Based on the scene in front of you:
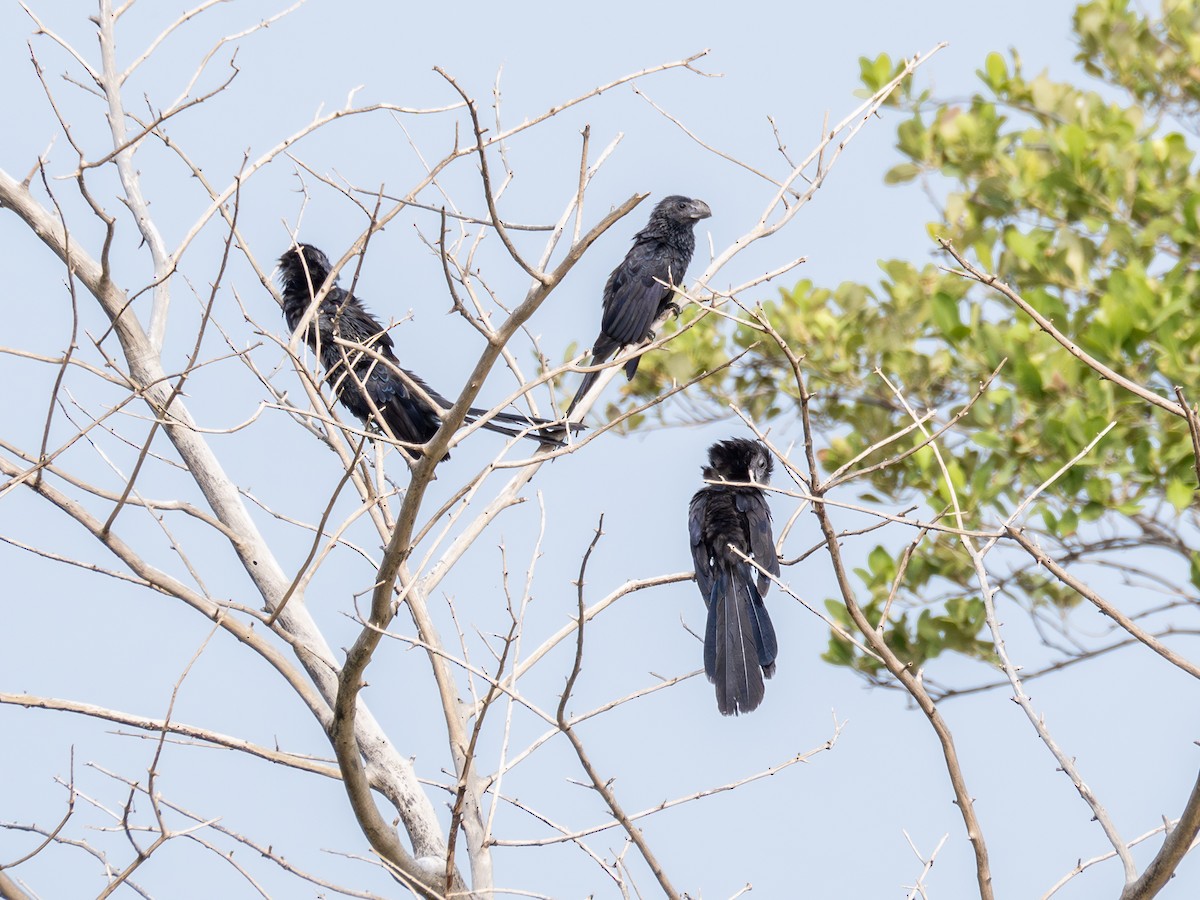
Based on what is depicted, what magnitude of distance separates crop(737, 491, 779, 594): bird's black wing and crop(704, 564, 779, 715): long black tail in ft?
0.20

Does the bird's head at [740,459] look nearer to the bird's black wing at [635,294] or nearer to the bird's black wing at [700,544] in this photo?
the bird's black wing at [700,544]

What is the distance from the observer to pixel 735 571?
4.43 meters

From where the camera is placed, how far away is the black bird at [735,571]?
3967 mm

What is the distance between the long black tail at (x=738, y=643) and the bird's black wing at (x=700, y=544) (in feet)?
0.19

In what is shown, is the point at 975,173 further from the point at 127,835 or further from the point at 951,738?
the point at 127,835

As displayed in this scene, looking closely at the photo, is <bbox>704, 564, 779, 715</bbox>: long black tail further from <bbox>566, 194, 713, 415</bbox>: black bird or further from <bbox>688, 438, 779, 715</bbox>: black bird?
<bbox>566, 194, 713, 415</bbox>: black bird

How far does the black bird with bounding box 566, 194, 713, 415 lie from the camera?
6059mm

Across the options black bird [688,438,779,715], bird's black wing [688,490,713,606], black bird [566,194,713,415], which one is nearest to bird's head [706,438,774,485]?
black bird [688,438,779,715]

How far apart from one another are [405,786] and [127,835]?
78cm

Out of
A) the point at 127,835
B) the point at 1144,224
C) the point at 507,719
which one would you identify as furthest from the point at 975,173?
the point at 127,835

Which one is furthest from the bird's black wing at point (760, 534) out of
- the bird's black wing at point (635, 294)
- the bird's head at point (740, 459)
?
the bird's black wing at point (635, 294)

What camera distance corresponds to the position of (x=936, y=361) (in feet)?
20.5

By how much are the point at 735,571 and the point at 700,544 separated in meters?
0.22

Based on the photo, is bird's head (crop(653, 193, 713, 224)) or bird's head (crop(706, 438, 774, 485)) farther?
bird's head (crop(653, 193, 713, 224))
